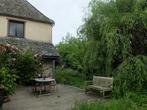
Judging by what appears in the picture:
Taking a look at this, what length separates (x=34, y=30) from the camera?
20.4m

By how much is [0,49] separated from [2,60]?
0.71 m

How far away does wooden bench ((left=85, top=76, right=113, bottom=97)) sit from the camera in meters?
13.7

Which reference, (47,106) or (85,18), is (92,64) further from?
(47,106)

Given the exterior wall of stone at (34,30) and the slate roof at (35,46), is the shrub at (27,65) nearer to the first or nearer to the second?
the slate roof at (35,46)

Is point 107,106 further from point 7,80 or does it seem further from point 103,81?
point 103,81

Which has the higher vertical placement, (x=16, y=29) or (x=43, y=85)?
(x=16, y=29)

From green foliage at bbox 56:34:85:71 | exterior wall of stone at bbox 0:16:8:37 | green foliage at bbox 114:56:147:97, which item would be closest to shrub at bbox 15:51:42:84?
exterior wall of stone at bbox 0:16:8:37

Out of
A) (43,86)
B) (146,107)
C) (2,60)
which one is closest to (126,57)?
(146,107)

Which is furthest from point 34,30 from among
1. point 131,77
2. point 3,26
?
point 131,77

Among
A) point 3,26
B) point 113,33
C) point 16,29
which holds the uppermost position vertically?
point 3,26

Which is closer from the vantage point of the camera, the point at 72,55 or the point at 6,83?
the point at 6,83

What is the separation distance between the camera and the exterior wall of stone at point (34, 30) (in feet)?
61.5

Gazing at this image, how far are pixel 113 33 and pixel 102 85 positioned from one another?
3131mm

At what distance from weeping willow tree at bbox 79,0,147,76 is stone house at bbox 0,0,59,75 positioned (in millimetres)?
4412
